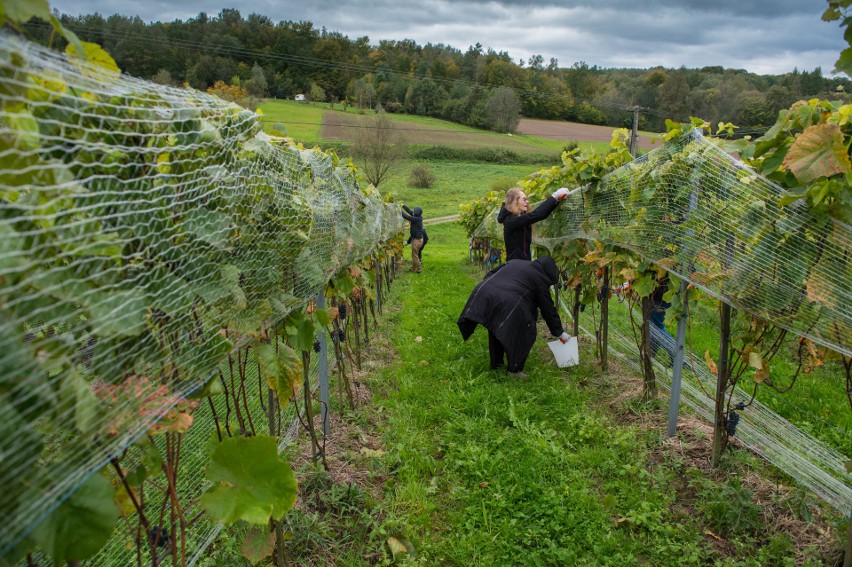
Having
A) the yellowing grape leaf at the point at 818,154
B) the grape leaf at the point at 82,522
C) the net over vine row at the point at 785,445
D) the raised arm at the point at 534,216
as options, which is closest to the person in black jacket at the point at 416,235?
the raised arm at the point at 534,216

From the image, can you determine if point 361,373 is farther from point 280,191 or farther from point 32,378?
point 32,378

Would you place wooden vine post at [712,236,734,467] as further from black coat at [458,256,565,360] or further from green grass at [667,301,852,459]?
black coat at [458,256,565,360]

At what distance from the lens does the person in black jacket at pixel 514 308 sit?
479 centimetres

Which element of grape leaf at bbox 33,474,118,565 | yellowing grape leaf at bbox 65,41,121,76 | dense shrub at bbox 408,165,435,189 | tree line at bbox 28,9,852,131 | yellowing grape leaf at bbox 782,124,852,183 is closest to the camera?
grape leaf at bbox 33,474,118,565

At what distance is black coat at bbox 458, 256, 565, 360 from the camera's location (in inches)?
188

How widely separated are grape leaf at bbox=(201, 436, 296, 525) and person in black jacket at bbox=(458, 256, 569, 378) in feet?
11.0

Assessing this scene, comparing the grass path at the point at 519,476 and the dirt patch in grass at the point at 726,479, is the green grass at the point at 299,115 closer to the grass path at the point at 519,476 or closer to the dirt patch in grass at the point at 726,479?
the grass path at the point at 519,476

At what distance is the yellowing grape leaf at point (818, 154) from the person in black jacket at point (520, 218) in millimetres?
2902

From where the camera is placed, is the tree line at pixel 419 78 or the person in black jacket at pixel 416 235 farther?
the tree line at pixel 419 78

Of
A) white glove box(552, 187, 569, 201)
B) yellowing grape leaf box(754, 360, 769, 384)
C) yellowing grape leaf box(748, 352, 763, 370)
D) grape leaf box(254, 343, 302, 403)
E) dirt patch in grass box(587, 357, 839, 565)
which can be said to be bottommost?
dirt patch in grass box(587, 357, 839, 565)

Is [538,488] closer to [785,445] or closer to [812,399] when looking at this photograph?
[785,445]

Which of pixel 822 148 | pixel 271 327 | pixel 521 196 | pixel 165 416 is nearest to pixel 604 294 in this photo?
pixel 521 196

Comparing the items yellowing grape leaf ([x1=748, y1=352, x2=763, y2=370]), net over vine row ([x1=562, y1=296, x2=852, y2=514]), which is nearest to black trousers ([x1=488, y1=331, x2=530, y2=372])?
net over vine row ([x1=562, y1=296, x2=852, y2=514])

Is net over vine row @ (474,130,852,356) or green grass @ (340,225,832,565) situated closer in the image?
net over vine row @ (474,130,852,356)
